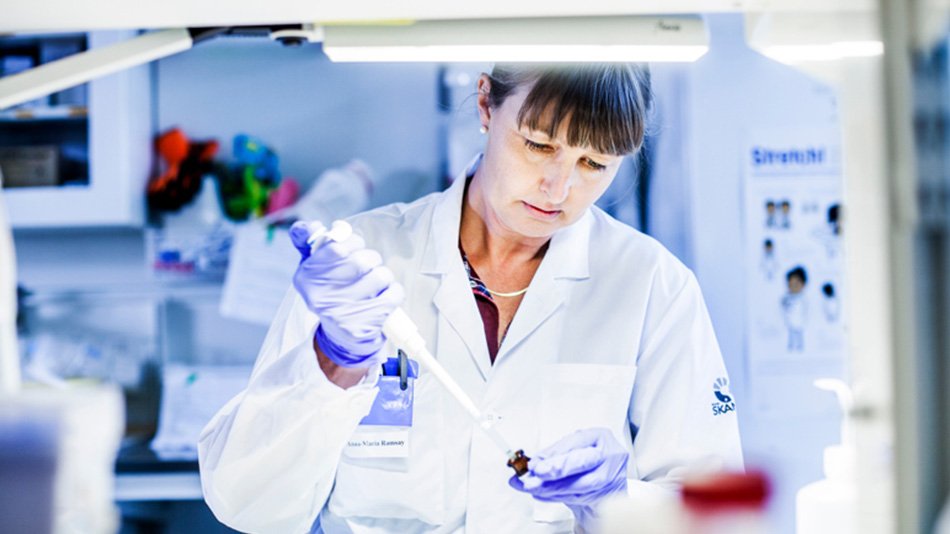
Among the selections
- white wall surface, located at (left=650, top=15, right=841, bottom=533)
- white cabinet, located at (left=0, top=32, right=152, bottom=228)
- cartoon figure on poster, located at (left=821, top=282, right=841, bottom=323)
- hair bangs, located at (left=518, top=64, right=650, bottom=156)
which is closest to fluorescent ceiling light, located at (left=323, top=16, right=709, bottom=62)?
hair bangs, located at (left=518, top=64, right=650, bottom=156)

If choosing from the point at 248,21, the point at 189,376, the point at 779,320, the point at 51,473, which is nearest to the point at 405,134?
the point at 189,376

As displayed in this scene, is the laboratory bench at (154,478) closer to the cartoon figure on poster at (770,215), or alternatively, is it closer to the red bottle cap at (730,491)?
the cartoon figure on poster at (770,215)

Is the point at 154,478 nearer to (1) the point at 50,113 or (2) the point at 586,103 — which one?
(1) the point at 50,113

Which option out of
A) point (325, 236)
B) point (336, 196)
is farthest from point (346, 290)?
point (336, 196)

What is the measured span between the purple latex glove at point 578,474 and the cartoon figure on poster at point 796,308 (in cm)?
132

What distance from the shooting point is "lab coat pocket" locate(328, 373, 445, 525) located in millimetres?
1447

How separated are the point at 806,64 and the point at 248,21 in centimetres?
67

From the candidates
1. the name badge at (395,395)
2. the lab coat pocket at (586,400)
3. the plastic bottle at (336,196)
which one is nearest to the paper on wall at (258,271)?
the plastic bottle at (336,196)

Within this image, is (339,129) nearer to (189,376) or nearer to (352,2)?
(189,376)

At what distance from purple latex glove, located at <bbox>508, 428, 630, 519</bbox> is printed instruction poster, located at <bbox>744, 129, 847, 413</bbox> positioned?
4.21ft

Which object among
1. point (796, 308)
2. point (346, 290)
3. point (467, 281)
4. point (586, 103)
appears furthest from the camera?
point (796, 308)

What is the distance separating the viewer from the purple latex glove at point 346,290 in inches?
47.6

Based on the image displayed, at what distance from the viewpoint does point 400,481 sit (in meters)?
1.46

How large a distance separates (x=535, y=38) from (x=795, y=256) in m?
1.73
